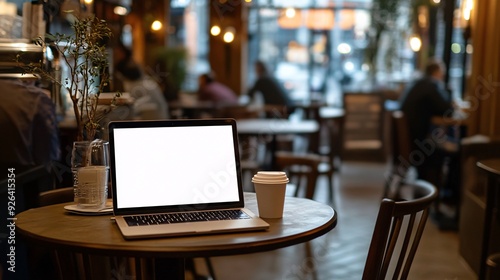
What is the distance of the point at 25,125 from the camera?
3.27 m

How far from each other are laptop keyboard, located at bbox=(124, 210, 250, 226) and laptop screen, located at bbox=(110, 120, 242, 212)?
0.04m

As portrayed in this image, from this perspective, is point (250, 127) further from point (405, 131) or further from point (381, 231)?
point (381, 231)

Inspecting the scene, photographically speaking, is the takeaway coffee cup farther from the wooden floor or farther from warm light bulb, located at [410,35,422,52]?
warm light bulb, located at [410,35,422,52]

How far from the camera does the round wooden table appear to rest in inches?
72.7

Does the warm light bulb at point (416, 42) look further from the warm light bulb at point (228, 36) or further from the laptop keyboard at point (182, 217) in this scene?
the laptop keyboard at point (182, 217)

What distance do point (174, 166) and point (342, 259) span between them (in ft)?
9.28

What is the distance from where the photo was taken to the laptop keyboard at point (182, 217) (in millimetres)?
2107

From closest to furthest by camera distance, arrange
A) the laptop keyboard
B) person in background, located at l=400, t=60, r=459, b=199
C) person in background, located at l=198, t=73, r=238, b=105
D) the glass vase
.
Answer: the laptop keyboard
the glass vase
person in background, located at l=400, t=60, r=459, b=199
person in background, located at l=198, t=73, r=238, b=105

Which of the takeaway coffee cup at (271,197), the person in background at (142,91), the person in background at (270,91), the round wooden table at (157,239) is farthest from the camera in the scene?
the person in background at (270,91)

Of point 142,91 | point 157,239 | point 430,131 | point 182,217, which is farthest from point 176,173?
point 430,131

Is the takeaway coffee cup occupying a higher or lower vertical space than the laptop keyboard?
higher

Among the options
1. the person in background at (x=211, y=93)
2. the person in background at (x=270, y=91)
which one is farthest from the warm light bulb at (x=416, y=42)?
the person in background at (x=211, y=93)

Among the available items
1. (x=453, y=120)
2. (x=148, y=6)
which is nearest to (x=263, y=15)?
(x=148, y=6)

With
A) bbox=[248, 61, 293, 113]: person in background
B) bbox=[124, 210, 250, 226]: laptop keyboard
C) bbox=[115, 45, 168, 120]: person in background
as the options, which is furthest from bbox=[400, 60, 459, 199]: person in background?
bbox=[124, 210, 250, 226]: laptop keyboard
